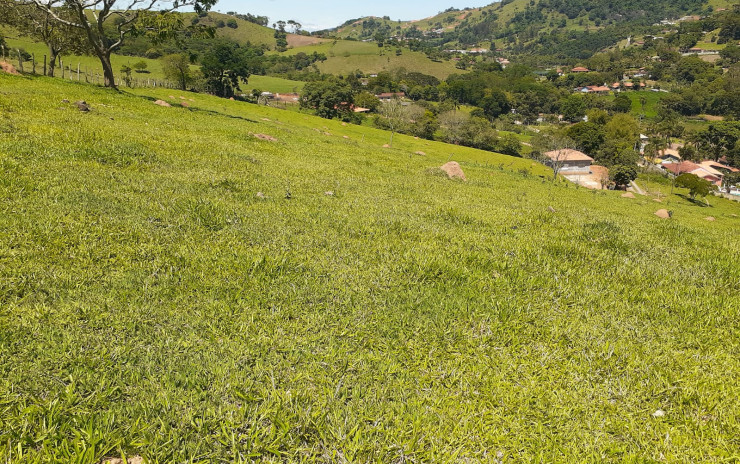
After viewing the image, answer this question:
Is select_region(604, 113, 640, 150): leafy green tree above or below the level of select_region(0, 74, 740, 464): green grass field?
above

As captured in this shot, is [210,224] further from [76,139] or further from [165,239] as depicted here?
[76,139]

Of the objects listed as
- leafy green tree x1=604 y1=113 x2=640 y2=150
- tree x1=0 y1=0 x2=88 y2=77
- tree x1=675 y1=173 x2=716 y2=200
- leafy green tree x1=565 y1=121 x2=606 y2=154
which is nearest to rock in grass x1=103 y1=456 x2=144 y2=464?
tree x1=0 y1=0 x2=88 y2=77

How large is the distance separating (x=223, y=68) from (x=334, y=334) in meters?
112

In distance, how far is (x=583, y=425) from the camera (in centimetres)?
388

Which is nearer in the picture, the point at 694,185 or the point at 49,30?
the point at 49,30

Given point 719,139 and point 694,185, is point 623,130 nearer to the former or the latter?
point 719,139

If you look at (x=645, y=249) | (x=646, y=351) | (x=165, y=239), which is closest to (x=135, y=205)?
(x=165, y=239)

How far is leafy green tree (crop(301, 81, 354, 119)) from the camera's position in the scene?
371 feet

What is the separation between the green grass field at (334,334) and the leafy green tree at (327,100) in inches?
4349

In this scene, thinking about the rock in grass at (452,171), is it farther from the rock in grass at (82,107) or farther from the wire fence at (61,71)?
the wire fence at (61,71)

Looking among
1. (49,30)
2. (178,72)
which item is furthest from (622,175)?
(178,72)

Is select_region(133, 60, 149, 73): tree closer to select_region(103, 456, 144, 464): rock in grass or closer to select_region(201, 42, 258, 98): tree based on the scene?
select_region(201, 42, 258, 98): tree

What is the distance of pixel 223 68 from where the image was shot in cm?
9831

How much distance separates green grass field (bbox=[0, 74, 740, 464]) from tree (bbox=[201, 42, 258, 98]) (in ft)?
339
